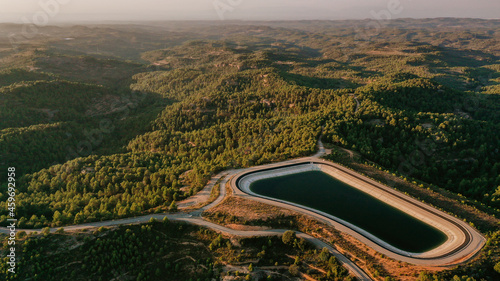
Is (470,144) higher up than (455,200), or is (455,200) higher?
(470,144)

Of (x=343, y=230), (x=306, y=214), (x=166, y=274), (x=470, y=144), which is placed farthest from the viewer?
(x=470, y=144)

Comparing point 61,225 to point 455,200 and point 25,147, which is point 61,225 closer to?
point 25,147

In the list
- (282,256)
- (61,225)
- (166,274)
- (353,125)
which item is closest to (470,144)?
(353,125)

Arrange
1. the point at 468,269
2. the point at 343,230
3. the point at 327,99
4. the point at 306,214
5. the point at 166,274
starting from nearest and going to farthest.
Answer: the point at 468,269, the point at 166,274, the point at 343,230, the point at 306,214, the point at 327,99

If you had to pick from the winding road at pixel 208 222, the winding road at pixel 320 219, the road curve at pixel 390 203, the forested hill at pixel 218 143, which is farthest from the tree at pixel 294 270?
the forested hill at pixel 218 143

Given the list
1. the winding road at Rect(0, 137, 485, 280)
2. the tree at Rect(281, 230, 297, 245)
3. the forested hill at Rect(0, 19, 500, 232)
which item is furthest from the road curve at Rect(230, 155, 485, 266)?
the tree at Rect(281, 230, 297, 245)

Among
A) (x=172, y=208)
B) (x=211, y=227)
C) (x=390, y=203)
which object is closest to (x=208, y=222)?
(x=211, y=227)

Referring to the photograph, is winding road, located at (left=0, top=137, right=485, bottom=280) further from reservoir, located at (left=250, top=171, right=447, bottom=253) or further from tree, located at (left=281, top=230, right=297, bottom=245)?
reservoir, located at (left=250, top=171, right=447, bottom=253)
